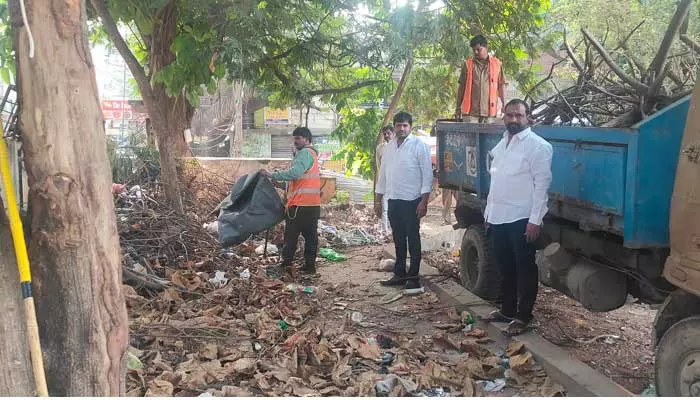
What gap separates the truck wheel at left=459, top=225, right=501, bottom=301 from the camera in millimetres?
6633

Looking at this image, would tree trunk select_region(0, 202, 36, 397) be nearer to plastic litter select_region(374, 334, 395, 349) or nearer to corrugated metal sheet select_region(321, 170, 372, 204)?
plastic litter select_region(374, 334, 395, 349)

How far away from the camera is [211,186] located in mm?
11422

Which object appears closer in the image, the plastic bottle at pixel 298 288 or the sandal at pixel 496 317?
the sandal at pixel 496 317

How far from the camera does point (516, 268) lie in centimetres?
529

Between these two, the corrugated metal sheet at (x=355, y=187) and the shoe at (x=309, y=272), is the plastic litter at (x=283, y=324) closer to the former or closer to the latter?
the shoe at (x=309, y=272)

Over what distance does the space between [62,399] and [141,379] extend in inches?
71.8

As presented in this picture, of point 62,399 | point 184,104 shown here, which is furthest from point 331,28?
point 62,399

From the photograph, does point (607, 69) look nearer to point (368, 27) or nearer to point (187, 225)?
point (368, 27)

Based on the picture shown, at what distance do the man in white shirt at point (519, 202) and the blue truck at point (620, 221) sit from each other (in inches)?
11.3

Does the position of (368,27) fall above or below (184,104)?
above

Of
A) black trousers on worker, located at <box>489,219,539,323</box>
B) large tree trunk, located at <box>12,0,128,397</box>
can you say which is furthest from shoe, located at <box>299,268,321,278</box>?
large tree trunk, located at <box>12,0,128,397</box>

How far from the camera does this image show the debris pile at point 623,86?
457 centimetres

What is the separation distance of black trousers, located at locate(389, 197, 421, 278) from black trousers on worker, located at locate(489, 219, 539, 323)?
1.57 metres

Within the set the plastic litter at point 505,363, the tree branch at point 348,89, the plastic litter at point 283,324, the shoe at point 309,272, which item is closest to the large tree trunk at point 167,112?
the shoe at point 309,272
